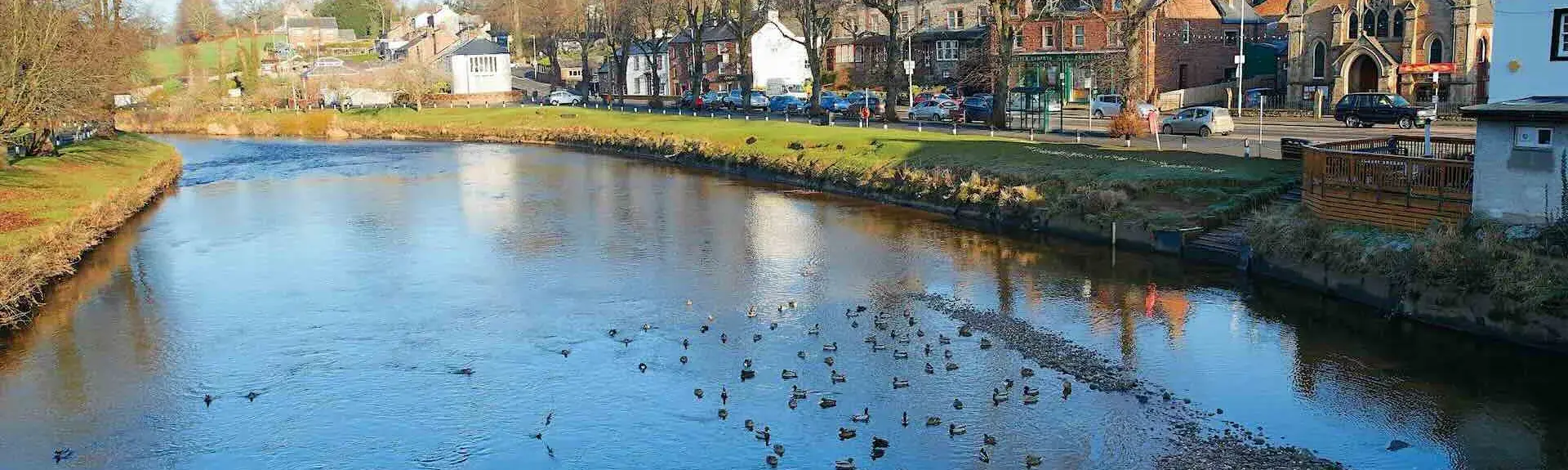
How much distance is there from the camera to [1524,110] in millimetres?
28422

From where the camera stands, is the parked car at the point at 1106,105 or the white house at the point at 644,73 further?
the white house at the point at 644,73

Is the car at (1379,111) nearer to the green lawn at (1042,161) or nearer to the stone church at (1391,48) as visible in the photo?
the stone church at (1391,48)

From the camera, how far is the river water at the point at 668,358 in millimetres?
20828

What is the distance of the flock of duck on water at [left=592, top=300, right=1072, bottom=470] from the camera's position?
20344 millimetres

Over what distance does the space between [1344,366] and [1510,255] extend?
4.55 meters

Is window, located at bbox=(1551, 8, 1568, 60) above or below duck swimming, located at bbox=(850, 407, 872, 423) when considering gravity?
above

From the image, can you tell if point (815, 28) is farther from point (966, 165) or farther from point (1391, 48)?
point (966, 165)

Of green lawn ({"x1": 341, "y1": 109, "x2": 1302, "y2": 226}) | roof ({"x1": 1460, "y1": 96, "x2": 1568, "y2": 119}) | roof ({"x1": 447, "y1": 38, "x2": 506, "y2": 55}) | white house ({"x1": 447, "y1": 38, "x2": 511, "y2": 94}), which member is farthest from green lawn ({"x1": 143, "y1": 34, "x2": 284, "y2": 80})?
roof ({"x1": 1460, "y1": 96, "x2": 1568, "y2": 119})

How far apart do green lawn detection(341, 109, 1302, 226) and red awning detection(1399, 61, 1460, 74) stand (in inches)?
1131

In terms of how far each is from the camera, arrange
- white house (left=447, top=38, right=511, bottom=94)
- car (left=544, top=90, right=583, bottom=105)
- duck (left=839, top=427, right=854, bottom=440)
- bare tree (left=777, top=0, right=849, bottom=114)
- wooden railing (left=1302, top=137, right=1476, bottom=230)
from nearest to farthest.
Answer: duck (left=839, top=427, right=854, bottom=440), wooden railing (left=1302, top=137, right=1476, bottom=230), bare tree (left=777, top=0, right=849, bottom=114), car (left=544, top=90, right=583, bottom=105), white house (left=447, top=38, right=511, bottom=94)

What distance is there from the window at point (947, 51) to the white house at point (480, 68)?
46193 millimetres

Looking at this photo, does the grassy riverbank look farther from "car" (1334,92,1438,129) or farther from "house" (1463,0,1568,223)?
"car" (1334,92,1438,129)

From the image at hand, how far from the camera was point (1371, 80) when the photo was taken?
76.6 metres

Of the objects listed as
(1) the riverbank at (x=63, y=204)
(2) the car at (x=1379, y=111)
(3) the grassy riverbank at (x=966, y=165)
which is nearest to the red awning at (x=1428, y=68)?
(2) the car at (x=1379, y=111)
